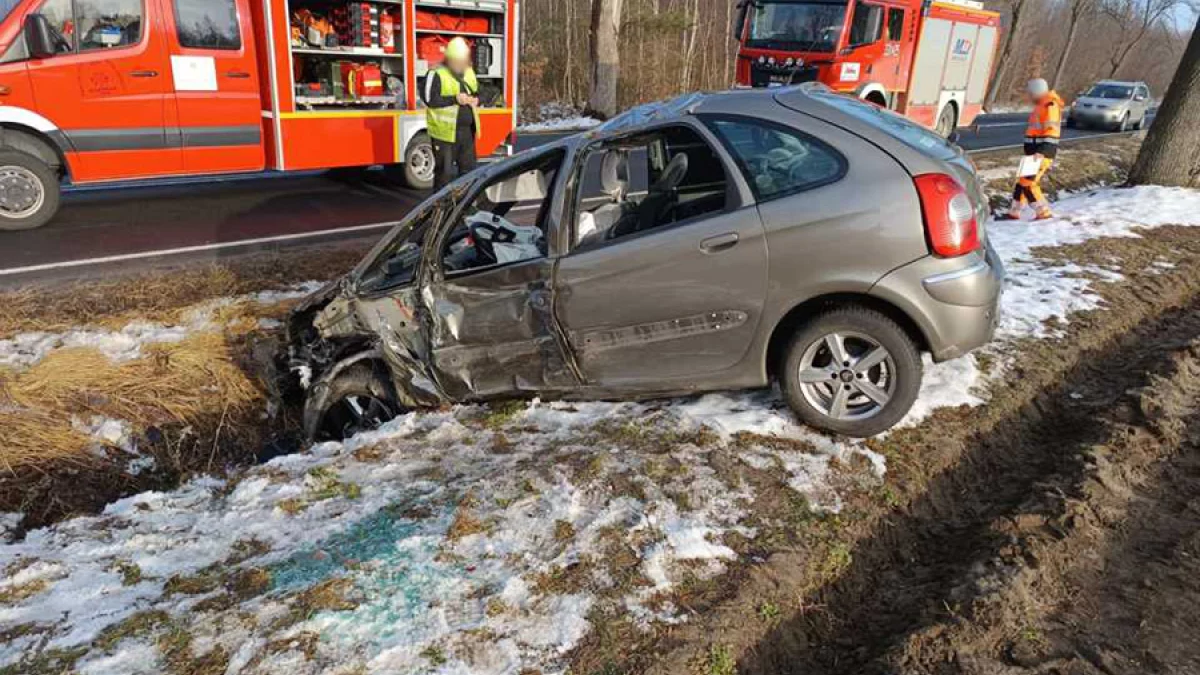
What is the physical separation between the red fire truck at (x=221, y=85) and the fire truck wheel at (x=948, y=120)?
11.3 metres

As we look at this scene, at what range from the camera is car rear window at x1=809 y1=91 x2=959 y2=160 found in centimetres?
390

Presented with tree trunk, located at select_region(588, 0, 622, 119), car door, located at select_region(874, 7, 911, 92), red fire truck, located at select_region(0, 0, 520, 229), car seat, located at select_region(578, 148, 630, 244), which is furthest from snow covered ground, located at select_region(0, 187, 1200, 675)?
tree trunk, located at select_region(588, 0, 622, 119)

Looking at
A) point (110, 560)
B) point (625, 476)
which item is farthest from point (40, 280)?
point (625, 476)

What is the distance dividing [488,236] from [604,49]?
1745cm

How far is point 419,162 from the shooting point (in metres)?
11.0

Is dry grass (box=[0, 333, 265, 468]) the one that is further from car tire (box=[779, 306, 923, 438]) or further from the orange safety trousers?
the orange safety trousers

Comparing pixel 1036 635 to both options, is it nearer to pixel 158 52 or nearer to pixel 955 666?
pixel 955 666

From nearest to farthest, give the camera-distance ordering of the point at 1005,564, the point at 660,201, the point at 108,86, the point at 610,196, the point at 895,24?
the point at 1005,564 < the point at 660,201 < the point at 610,196 < the point at 108,86 < the point at 895,24

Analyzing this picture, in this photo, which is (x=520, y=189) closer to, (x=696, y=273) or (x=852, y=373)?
(x=696, y=273)

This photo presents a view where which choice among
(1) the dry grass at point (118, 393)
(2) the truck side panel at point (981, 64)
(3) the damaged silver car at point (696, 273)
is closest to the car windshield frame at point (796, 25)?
(2) the truck side panel at point (981, 64)

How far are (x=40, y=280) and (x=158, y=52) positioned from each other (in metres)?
3.17

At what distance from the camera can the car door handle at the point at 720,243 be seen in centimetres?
381

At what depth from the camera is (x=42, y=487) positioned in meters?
4.53

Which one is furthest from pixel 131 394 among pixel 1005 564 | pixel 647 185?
pixel 1005 564
